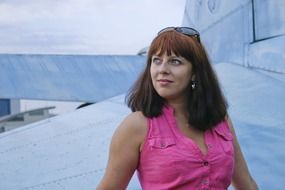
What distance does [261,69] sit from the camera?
4.75 m

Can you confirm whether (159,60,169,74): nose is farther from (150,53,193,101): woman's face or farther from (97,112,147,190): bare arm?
(97,112,147,190): bare arm

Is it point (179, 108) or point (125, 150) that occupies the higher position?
point (179, 108)

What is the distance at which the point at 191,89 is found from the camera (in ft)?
5.51

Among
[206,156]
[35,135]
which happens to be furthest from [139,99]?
[35,135]

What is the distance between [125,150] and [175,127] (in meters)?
0.18

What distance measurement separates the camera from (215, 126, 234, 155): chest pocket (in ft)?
5.29

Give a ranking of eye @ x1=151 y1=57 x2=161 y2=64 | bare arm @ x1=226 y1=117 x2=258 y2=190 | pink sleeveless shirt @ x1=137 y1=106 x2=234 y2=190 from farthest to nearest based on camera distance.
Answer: bare arm @ x1=226 y1=117 x2=258 y2=190
eye @ x1=151 y1=57 x2=161 y2=64
pink sleeveless shirt @ x1=137 y1=106 x2=234 y2=190

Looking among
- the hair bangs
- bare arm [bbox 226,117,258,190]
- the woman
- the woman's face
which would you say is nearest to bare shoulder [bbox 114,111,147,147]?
the woman

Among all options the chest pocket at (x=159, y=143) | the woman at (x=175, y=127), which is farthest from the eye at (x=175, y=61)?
the chest pocket at (x=159, y=143)

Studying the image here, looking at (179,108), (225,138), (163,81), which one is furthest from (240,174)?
(163,81)

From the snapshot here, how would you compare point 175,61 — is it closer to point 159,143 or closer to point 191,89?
point 191,89

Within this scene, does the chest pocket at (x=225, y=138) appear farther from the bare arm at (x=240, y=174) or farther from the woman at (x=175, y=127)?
the bare arm at (x=240, y=174)

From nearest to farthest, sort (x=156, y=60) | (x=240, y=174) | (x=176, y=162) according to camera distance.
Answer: (x=176, y=162) < (x=156, y=60) < (x=240, y=174)

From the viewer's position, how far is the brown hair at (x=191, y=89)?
1602 millimetres
